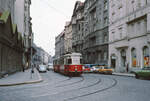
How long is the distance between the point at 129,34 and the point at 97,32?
45.8ft

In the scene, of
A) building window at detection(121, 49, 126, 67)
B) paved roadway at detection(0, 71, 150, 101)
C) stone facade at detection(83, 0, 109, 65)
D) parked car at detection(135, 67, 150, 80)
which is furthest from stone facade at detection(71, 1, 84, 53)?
paved roadway at detection(0, 71, 150, 101)

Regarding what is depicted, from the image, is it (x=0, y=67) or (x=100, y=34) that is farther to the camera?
(x=100, y=34)

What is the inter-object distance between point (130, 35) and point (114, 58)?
685cm

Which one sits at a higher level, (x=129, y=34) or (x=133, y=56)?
(x=129, y=34)

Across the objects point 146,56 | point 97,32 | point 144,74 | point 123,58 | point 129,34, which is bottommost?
point 144,74

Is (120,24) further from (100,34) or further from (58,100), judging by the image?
(58,100)

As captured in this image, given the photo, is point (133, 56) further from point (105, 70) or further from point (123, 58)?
point (105, 70)

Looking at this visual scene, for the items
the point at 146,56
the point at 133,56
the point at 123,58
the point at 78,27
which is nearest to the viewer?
Result: the point at 146,56

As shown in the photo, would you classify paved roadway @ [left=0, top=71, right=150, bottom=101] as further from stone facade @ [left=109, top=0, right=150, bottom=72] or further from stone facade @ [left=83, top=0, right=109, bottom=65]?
stone facade @ [left=83, top=0, right=109, bottom=65]

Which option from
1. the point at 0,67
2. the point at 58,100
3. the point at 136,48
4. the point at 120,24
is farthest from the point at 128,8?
the point at 58,100

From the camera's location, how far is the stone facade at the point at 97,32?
43875 mm

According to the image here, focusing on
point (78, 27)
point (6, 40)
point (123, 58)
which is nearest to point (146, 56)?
point (123, 58)

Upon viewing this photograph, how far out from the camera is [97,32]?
47.0 metres

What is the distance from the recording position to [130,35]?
33.5 metres
